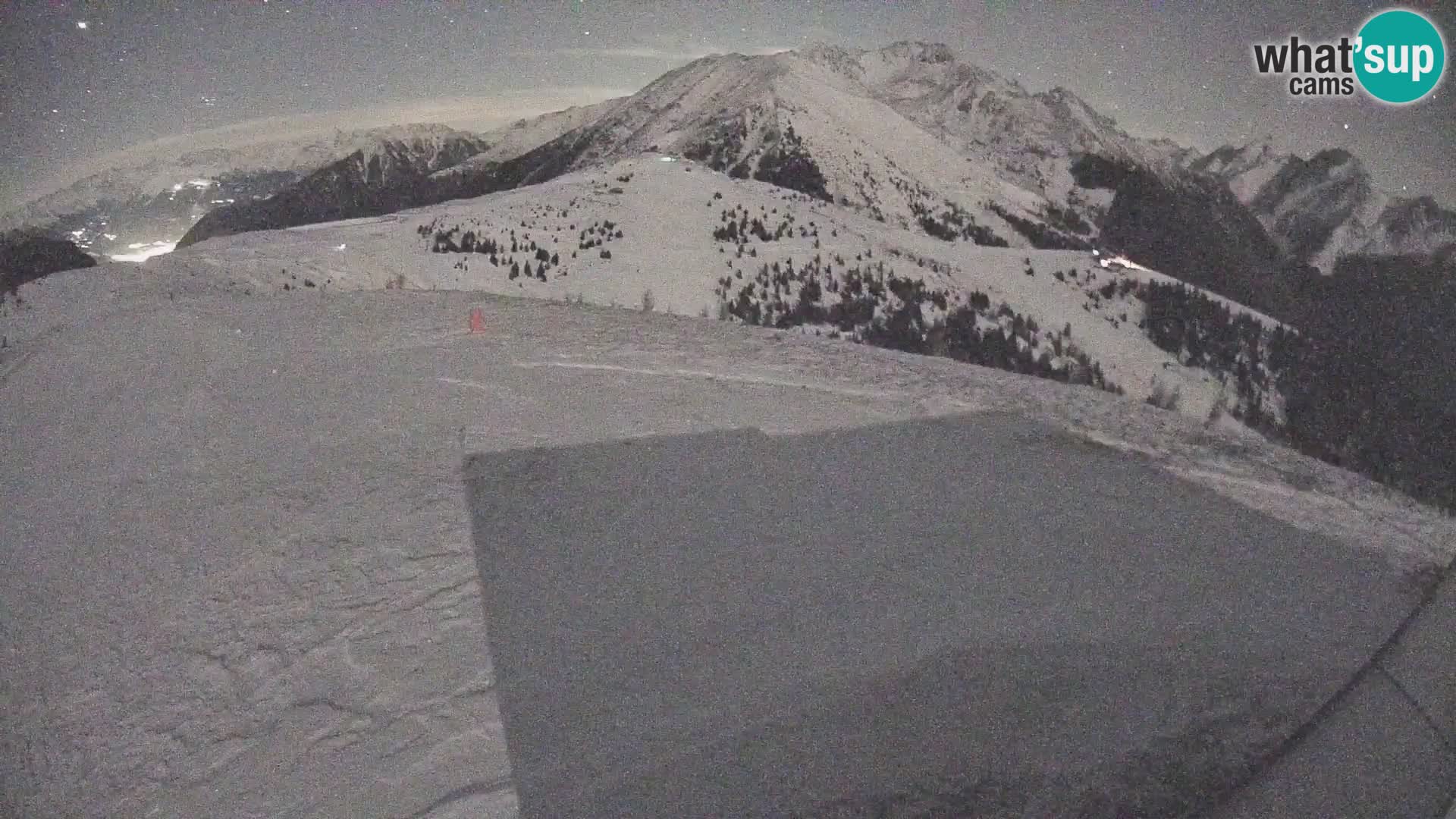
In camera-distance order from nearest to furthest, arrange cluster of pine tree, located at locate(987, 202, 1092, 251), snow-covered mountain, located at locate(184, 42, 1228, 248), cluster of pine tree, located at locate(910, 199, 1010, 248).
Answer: cluster of pine tree, located at locate(910, 199, 1010, 248) → snow-covered mountain, located at locate(184, 42, 1228, 248) → cluster of pine tree, located at locate(987, 202, 1092, 251)

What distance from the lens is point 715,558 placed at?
14.7 ft

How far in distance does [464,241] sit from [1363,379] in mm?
30739

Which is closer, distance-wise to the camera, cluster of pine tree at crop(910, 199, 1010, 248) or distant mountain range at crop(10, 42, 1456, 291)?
cluster of pine tree at crop(910, 199, 1010, 248)

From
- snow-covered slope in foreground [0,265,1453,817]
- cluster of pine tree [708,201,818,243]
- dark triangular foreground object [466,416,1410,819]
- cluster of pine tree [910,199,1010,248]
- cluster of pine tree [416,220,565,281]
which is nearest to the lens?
dark triangular foreground object [466,416,1410,819]

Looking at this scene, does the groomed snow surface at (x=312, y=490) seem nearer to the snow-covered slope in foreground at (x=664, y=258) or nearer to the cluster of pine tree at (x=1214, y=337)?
the snow-covered slope in foreground at (x=664, y=258)

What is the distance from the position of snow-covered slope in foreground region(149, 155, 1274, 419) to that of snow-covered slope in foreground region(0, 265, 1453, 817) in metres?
4.50

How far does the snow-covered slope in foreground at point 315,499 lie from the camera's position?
3.07 metres

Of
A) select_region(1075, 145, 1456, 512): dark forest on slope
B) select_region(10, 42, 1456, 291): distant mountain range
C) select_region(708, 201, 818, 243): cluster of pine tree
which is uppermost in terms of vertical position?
select_region(10, 42, 1456, 291): distant mountain range

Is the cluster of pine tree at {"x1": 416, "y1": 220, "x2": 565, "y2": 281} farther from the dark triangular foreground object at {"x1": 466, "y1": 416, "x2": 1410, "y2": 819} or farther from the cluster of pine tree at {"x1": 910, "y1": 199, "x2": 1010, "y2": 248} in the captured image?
the cluster of pine tree at {"x1": 910, "y1": 199, "x2": 1010, "y2": 248}

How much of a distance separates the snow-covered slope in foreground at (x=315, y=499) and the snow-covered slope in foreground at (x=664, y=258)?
4.50m

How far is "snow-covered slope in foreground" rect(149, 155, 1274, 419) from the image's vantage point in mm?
15047

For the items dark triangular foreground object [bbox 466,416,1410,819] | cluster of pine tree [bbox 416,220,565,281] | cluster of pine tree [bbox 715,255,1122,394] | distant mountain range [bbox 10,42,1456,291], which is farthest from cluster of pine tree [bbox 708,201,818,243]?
dark triangular foreground object [bbox 466,416,1410,819]

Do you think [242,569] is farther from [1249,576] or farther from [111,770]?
[1249,576]

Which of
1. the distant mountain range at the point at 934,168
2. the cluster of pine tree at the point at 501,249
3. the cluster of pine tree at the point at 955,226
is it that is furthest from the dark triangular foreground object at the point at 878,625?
the cluster of pine tree at the point at 955,226
